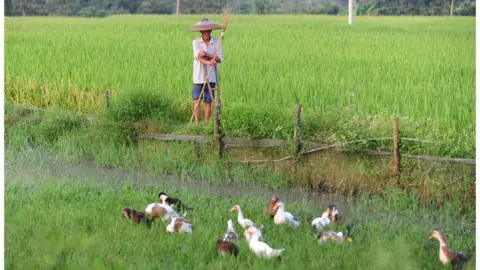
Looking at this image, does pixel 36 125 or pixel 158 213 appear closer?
pixel 158 213

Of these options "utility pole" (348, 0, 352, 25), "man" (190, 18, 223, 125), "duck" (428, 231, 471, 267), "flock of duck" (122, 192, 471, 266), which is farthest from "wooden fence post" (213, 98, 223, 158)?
"duck" (428, 231, 471, 267)

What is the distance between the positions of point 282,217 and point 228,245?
442 millimetres

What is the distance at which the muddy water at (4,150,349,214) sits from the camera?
209 inches

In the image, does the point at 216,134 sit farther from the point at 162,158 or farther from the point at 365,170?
the point at 365,170

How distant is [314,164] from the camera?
214 inches

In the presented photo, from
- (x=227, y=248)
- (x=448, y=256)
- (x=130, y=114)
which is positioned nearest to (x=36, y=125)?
(x=130, y=114)

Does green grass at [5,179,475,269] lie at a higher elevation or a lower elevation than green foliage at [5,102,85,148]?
lower

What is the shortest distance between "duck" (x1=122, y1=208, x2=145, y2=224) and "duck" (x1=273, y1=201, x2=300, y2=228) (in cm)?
53

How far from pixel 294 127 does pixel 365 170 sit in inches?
15.5

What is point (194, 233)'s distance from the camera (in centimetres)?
445

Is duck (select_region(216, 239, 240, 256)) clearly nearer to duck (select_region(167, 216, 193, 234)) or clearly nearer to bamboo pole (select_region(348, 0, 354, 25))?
duck (select_region(167, 216, 193, 234))

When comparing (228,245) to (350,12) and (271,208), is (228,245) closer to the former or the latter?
(271,208)

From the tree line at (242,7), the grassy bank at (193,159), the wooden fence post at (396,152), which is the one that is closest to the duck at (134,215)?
the grassy bank at (193,159)

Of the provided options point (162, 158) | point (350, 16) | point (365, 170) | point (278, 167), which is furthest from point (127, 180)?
point (350, 16)
